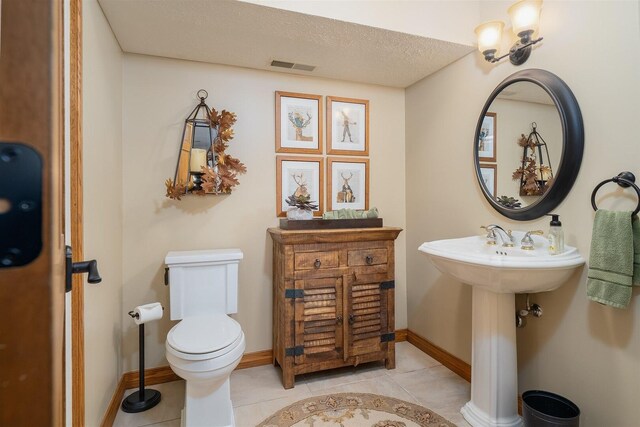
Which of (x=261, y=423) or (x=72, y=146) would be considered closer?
(x=72, y=146)

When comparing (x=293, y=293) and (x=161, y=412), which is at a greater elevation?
(x=293, y=293)

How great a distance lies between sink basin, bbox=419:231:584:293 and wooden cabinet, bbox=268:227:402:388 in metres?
0.68

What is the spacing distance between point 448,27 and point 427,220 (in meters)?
1.41

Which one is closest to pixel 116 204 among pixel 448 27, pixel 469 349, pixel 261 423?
pixel 261 423

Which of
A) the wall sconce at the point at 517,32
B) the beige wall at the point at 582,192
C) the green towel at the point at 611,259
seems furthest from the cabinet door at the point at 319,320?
the wall sconce at the point at 517,32

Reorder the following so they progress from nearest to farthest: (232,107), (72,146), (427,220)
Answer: (72,146) < (232,107) < (427,220)

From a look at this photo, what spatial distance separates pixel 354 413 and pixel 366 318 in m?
0.63

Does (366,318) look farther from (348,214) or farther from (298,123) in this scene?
(298,123)

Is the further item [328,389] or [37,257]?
[328,389]

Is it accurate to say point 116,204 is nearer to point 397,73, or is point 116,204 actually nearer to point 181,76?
point 181,76

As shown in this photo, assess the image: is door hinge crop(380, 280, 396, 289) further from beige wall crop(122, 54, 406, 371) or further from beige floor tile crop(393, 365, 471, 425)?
beige wall crop(122, 54, 406, 371)

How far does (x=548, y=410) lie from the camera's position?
5.50 ft

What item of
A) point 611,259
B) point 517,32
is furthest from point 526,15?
point 611,259

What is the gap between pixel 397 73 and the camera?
267 cm
